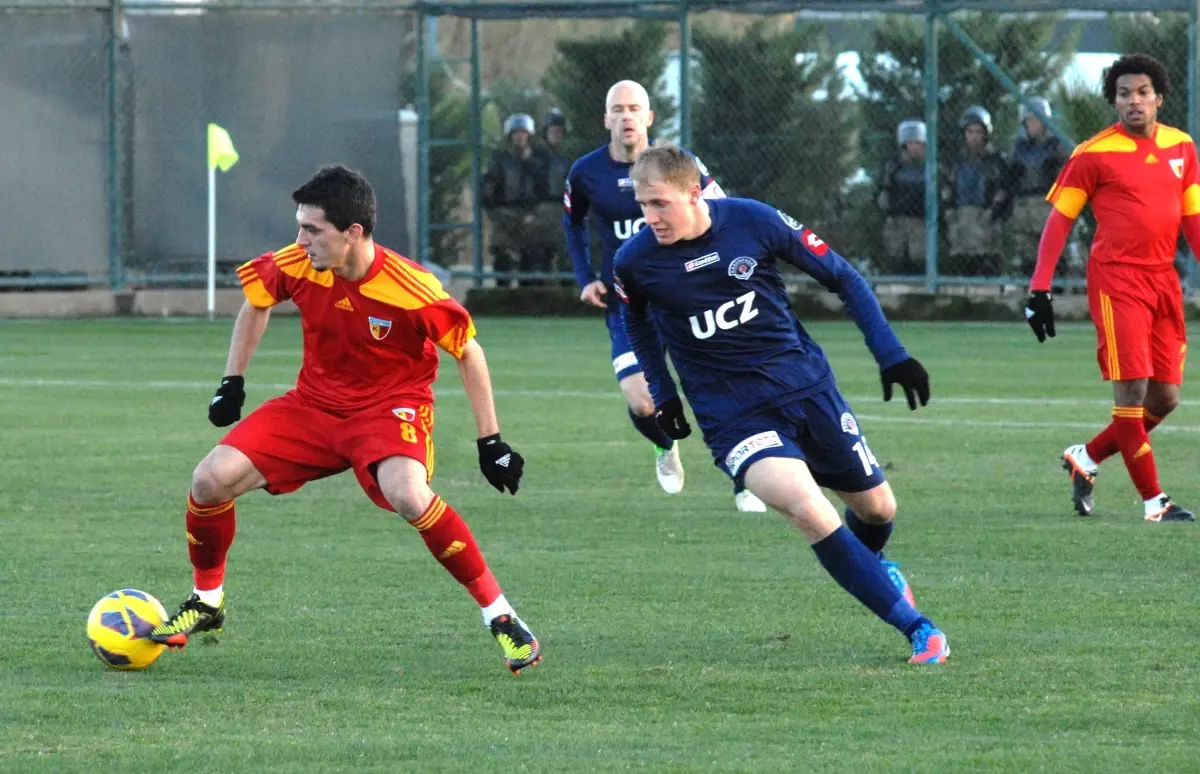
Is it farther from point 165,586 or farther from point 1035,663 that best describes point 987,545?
point 165,586

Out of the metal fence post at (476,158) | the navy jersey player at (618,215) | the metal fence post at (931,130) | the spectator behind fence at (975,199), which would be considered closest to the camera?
the navy jersey player at (618,215)

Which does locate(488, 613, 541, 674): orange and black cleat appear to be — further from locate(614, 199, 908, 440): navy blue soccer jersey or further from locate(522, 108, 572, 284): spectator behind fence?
locate(522, 108, 572, 284): spectator behind fence

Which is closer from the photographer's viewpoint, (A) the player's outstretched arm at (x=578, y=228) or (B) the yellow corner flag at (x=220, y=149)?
(A) the player's outstretched arm at (x=578, y=228)

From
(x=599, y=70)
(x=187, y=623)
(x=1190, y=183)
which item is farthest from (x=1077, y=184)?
(x=599, y=70)

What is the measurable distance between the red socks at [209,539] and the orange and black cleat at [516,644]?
3.17 ft

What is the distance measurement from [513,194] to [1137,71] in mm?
15686

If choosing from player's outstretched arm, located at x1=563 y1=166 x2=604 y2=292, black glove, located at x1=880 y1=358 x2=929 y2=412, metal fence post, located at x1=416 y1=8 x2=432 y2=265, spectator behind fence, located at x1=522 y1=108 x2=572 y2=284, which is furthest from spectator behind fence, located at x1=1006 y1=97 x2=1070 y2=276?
black glove, located at x1=880 y1=358 x2=929 y2=412

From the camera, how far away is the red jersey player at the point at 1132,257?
379 inches

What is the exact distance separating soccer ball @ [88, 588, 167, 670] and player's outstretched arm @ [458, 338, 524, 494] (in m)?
1.09

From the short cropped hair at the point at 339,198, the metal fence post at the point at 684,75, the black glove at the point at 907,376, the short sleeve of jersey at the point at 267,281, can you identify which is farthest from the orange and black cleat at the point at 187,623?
the metal fence post at the point at 684,75

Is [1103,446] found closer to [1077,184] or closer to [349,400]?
[1077,184]

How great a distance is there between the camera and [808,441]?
6602mm

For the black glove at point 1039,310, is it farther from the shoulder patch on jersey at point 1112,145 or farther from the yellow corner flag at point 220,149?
the yellow corner flag at point 220,149

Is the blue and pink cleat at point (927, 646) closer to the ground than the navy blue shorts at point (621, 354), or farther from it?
closer to the ground
